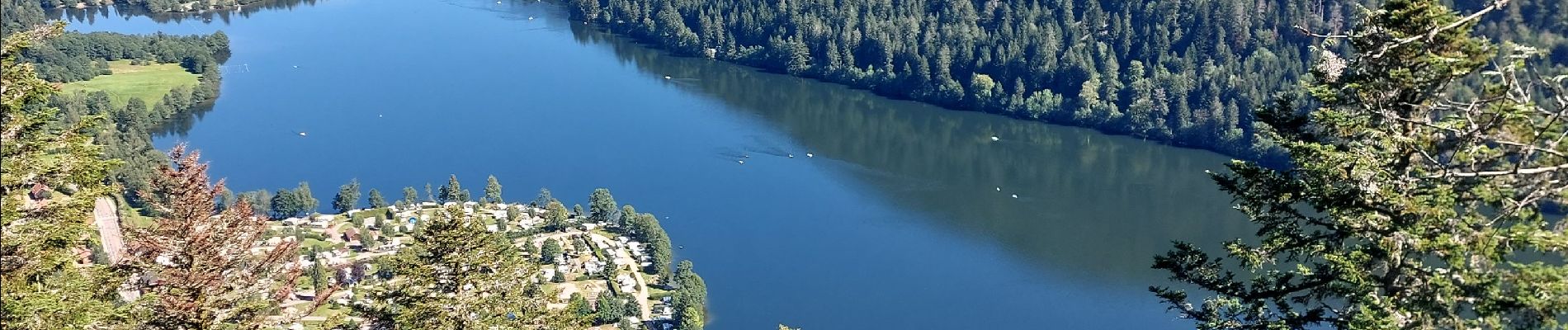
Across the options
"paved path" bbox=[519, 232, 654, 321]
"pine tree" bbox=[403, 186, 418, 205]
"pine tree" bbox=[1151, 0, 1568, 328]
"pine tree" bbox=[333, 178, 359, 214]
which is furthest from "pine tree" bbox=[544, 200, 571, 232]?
"pine tree" bbox=[1151, 0, 1568, 328]

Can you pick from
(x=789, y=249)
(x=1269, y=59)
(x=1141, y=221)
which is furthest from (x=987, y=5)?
(x=789, y=249)

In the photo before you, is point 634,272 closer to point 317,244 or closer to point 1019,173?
point 317,244

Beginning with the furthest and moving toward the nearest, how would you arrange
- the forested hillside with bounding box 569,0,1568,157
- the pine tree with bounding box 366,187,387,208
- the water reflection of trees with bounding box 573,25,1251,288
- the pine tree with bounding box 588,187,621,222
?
the forested hillside with bounding box 569,0,1568,157 → the pine tree with bounding box 366,187,387,208 → the pine tree with bounding box 588,187,621,222 → the water reflection of trees with bounding box 573,25,1251,288

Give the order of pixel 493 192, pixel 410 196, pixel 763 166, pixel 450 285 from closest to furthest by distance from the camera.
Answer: pixel 450 285
pixel 410 196
pixel 493 192
pixel 763 166

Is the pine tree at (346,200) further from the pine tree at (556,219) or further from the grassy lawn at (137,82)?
the grassy lawn at (137,82)

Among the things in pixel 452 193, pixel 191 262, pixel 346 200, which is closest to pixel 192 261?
pixel 191 262

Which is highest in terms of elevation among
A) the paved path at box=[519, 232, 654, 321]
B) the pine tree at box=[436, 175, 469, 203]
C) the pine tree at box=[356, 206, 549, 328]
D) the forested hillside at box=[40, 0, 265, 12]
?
the pine tree at box=[356, 206, 549, 328]

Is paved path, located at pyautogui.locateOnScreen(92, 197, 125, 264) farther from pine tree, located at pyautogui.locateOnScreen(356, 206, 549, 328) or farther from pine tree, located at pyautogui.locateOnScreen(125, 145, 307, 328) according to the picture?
pine tree, located at pyautogui.locateOnScreen(125, 145, 307, 328)
